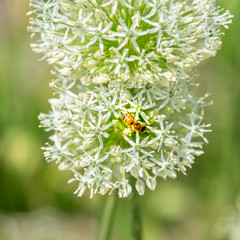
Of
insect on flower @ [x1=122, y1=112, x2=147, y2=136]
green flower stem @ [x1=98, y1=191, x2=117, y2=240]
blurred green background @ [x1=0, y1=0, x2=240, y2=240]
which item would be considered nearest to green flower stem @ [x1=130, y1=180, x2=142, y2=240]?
green flower stem @ [x1=98, y1=191, x2=117, y2=240]

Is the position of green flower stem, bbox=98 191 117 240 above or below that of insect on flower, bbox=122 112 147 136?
below

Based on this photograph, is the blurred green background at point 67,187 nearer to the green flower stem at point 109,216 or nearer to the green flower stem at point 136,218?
the green flower stem at point 109,216

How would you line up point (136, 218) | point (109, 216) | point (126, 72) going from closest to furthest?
1. point (126, 72)
2. point (136, 218)
3. point (109, 216)

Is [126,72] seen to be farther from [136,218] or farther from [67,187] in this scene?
[67,187]

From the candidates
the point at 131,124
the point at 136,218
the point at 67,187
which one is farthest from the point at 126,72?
the point at 67,187

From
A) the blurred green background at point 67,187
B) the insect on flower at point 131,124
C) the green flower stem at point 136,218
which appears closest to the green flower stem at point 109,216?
the green flower stem at point 136,218

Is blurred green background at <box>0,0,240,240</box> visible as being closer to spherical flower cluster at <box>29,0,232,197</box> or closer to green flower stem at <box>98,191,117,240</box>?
green flower stem at <box>98,191,117,240</box>
